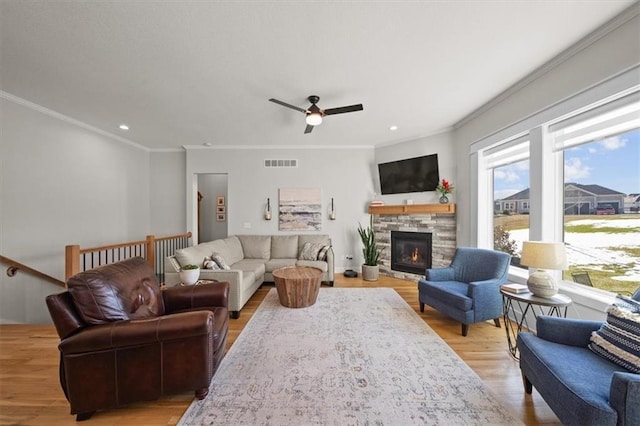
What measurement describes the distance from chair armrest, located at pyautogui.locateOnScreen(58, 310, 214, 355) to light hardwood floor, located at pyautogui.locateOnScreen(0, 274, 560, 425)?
0.53 m

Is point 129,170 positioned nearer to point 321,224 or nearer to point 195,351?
point 321,224

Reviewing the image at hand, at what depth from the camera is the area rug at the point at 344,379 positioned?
5.19ft

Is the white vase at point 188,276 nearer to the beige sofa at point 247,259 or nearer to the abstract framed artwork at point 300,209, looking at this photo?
the beige sofa at point 247,259

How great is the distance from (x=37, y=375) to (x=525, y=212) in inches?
214

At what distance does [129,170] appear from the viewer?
499 cm

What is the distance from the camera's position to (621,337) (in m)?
1.43

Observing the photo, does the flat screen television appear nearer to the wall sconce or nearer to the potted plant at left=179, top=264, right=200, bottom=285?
the wall sconce

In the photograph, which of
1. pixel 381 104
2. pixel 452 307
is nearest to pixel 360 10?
pixel 381 104

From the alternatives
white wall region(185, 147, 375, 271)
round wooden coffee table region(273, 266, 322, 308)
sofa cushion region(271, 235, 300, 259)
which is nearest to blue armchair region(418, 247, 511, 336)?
round wooden coffee table region(273, 266, 322, 308)

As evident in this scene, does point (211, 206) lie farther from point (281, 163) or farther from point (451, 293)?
point (451, 293)

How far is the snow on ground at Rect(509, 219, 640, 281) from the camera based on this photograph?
2092 mm

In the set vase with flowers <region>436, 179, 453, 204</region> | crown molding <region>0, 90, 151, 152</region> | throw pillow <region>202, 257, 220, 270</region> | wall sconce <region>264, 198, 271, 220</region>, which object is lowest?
throw pillow <region>202, 257, 220, 270</region>

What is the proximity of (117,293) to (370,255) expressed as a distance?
13.3 ft

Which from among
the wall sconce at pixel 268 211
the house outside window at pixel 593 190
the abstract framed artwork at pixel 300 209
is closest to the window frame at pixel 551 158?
the house outside window at pixel 593 190
